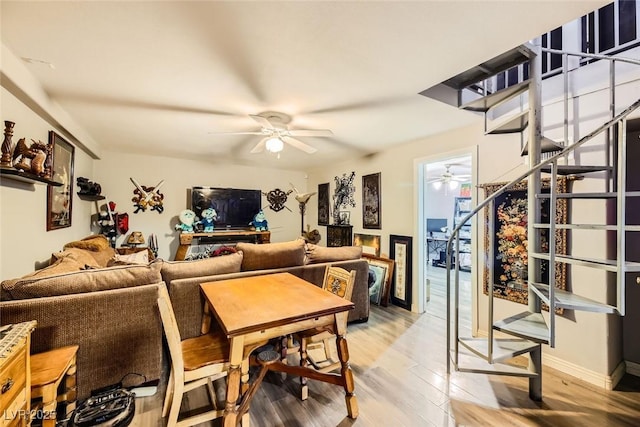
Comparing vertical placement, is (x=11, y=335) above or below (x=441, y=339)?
above

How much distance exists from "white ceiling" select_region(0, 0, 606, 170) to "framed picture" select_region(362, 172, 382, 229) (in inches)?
61.9

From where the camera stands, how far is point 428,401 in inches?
74.5

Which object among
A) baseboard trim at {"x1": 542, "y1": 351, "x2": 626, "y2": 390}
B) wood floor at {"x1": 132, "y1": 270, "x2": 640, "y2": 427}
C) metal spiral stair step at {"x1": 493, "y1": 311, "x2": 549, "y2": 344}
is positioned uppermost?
metal spiral stair step at {"x1": 493, "y1": 311, "x2": 549, "y2": 344}

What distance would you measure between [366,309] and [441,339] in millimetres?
856

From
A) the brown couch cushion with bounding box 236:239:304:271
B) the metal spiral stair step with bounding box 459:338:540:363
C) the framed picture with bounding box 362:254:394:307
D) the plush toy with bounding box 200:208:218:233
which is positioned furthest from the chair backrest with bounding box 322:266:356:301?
the plush toy with bounding box 200:208:218:233

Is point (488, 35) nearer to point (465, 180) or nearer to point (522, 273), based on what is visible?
point (522, 273)

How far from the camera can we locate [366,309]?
322cm

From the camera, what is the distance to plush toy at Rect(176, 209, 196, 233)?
482cm

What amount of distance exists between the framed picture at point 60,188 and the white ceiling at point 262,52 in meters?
0.40

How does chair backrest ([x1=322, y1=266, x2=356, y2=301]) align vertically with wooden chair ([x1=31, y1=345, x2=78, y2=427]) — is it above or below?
above

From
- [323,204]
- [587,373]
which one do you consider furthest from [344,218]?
[587,373]

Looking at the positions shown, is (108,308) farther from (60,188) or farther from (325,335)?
(60,188)

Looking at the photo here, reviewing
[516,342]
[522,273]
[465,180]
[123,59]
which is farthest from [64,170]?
[465,180]

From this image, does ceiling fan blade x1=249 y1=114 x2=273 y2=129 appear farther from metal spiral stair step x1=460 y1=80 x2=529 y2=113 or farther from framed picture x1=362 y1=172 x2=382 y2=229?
framed picture x1=362 y1=172 x2=382 y2=229
